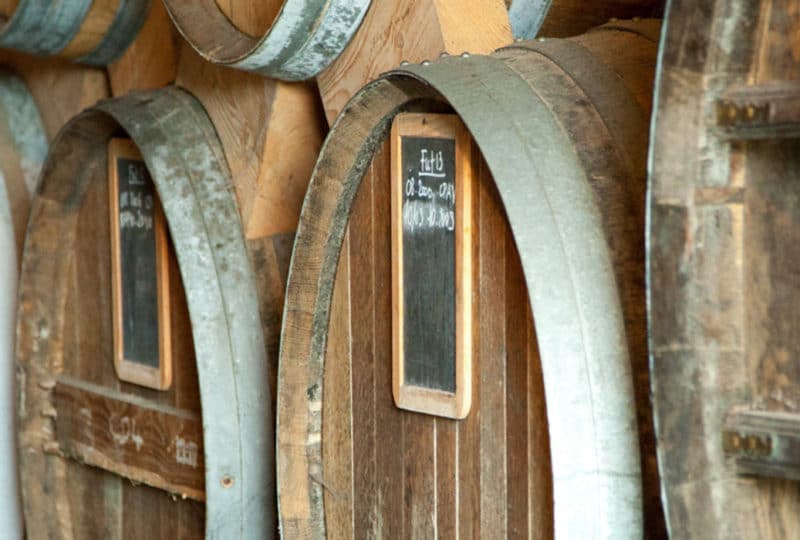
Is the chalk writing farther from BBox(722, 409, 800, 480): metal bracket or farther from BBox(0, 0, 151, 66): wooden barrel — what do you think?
BBox(722, 409, 800, 480): metal bracket

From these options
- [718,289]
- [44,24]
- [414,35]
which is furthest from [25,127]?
[718,289]

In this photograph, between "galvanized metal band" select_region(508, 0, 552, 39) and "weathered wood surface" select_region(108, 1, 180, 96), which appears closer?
"galvanized metal band" select_region(508, 0, 552, 39)

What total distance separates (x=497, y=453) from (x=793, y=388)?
0.62 metres

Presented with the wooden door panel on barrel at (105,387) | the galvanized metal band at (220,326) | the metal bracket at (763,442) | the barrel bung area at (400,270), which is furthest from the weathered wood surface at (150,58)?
the metal bracket at (763,442)

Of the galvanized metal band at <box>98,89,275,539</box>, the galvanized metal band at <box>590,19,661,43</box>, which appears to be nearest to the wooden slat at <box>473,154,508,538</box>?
the galvanized metal band at <box>590,19,661,43</box>

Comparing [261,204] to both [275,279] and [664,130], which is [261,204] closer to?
[275,279]

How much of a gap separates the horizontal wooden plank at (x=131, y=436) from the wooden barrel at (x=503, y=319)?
407 millimetres

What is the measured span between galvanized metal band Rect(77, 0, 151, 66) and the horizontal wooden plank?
0.85m

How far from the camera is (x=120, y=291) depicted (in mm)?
2947

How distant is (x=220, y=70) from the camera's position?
2.78 meters

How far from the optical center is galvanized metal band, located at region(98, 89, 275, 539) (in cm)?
255

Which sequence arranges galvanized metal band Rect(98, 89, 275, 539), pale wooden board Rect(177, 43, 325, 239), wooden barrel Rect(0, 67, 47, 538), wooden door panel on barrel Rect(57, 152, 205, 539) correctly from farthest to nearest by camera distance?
1. wooden barrel Rect(0, 67, 47, 538)
2. wooden door panel on barrel Rect(57, 152, 205, 539)
3. pale wooden board Rect(177, 43, 325, 239)
4. galvanized metal band Rect(98, 89, 275, 539)

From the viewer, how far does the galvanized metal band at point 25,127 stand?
3473 millimetres

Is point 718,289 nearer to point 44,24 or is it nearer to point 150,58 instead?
point 150,58
